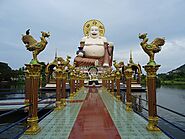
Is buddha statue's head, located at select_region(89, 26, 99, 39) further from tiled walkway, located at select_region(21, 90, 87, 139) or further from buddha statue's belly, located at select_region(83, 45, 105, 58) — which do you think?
tiled walkway, located at select_region(21, 90, 87, 139)

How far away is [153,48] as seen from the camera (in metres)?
4.26

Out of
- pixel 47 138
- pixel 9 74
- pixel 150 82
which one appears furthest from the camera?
pixel 9 74

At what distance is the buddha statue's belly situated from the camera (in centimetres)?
2648

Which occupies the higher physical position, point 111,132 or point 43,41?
point 43,41

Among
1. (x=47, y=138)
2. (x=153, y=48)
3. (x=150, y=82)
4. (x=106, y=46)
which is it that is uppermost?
(x=106, y=46)

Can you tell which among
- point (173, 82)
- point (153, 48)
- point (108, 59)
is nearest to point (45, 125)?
point (153, 48)

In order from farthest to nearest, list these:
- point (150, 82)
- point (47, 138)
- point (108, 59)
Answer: point (108, 59) → point (150, 82) → point (47, 138)

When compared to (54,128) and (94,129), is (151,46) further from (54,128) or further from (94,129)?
(54,128)

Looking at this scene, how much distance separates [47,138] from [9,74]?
34578mm

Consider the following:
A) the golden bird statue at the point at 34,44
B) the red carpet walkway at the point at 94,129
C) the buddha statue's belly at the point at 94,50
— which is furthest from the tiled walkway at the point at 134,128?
the buddha statue's belly at the point at 94,50

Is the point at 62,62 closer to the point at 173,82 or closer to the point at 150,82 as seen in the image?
the point at 150,82

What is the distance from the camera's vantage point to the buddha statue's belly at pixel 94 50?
1043 inches

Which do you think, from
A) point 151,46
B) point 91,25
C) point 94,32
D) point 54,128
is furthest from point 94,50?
point 54,128

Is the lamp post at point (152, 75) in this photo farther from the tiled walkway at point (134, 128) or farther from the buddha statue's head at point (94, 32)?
the buddha statue's head at point (94, 32)
